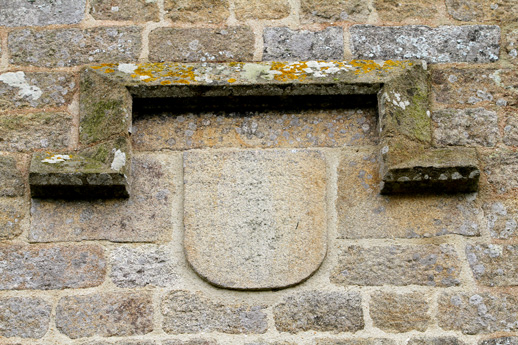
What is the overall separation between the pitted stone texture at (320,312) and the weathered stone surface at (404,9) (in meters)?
1.25

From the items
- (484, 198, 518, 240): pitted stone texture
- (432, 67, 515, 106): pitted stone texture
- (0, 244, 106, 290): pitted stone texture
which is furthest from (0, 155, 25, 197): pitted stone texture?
(484, 198, 518, 240): pitted stone texture

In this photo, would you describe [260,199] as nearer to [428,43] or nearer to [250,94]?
[250,94]

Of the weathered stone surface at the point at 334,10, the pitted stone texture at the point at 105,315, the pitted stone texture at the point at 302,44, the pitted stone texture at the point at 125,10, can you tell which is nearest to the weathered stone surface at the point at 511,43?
the weathered stone surface at the point at 334,10

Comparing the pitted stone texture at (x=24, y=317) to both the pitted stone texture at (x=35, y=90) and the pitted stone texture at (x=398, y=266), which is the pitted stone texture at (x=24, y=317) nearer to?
the pitted stone texture at (x=35, y=90)

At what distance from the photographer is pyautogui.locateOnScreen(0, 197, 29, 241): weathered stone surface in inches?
105

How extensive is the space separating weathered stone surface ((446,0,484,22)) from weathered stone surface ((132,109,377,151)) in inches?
24.2

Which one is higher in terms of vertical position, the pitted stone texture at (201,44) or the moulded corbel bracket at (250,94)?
the pitted stone texture at (201,44)

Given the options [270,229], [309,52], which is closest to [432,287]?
[270,229]

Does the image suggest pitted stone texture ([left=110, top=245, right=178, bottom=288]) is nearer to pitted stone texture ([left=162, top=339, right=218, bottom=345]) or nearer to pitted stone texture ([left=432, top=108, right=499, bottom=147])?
pitted stone texture ([left=162, top=339, right=218, bottom=345])

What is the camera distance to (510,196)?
9.03 ft

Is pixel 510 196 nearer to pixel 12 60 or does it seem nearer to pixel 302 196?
pixel 302 196

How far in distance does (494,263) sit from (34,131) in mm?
1901

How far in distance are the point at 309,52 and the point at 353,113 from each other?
327mm

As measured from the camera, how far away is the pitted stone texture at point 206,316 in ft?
8.36
